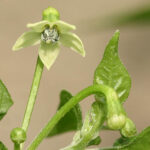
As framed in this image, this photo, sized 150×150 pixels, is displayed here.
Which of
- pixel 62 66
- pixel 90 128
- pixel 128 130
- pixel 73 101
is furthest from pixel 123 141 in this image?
pixel 62 66

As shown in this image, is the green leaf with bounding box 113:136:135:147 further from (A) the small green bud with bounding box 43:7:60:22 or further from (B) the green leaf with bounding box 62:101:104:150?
(A) the small green bud with bounding box 43:7:60:22

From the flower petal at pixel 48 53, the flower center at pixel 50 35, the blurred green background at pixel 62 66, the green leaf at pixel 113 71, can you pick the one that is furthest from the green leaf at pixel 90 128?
the blurred green background at pixel 62 66

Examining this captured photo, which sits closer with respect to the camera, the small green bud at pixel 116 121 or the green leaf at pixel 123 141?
the small green bud at pixel 116 121

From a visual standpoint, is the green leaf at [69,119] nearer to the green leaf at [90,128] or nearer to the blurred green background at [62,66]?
the green leaf at [90,128]

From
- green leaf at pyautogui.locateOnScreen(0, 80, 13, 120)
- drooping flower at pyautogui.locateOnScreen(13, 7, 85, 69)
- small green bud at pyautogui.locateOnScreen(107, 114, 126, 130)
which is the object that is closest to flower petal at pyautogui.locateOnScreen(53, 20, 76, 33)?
drooping flower at pyautogui.locateOnScreen(13, 7, 85, 69)

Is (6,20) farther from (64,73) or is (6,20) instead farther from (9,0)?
(64,73)

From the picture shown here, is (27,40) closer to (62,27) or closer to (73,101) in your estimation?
(62,27)
